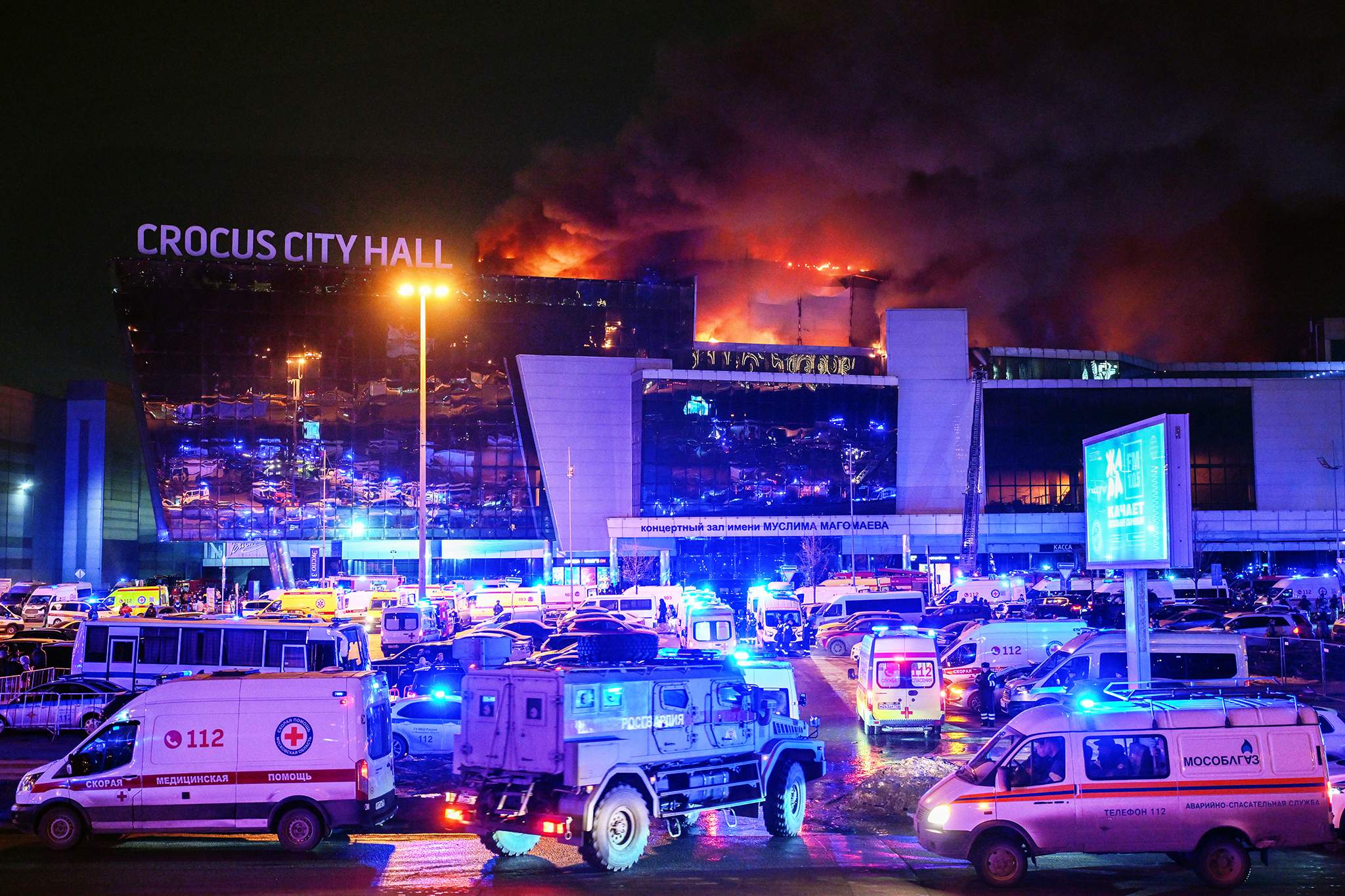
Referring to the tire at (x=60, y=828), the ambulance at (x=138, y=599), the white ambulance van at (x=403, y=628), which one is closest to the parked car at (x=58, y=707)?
the tire at (x=60, y=828)

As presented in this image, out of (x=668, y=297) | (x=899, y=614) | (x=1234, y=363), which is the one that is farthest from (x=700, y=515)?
(x=1234, y=363)

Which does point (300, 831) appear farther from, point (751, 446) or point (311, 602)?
point (751, 446)

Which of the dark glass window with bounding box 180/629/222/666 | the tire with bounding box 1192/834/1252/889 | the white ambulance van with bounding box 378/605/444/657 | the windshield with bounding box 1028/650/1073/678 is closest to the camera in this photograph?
the tire with bounding box 1192/834/1252/889

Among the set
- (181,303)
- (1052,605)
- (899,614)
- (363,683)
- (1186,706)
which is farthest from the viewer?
(181,303)

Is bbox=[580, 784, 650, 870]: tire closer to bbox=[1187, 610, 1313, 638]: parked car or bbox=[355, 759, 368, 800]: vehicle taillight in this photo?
bbox=[355, 759, 368, 800]: vehicle taillight

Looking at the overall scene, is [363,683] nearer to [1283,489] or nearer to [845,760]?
[845,760]

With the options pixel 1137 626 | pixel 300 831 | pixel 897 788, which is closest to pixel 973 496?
pixel 1137 626

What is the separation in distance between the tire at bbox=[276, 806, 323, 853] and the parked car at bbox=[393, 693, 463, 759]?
6041 mm

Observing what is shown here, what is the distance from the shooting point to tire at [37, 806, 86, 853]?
43.3ft

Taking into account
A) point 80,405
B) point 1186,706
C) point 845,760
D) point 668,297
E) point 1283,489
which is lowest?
point 845,760

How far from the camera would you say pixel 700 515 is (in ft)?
229

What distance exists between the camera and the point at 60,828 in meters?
13.2

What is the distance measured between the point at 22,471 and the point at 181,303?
26093 mm

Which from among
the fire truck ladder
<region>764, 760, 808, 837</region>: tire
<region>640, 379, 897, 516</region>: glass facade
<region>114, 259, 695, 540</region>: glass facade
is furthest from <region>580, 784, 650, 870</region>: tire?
<region>114, 259, 695, 540</region>: glass facade
